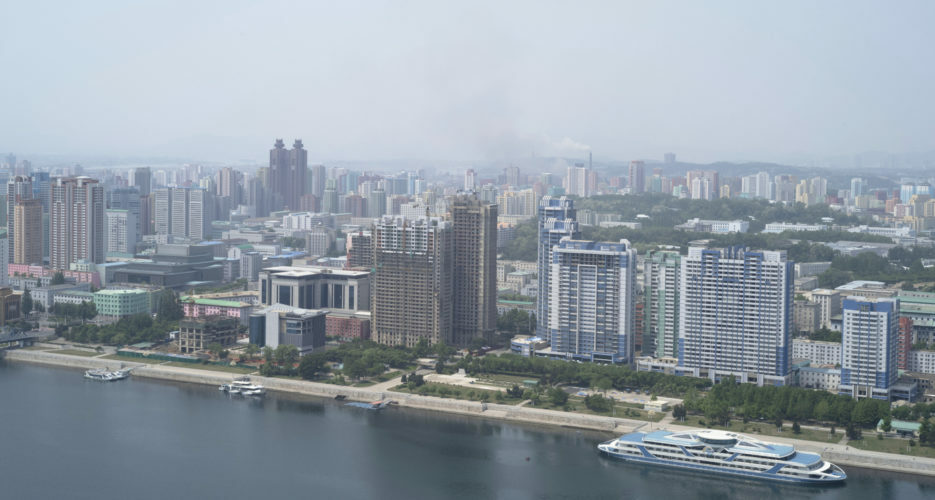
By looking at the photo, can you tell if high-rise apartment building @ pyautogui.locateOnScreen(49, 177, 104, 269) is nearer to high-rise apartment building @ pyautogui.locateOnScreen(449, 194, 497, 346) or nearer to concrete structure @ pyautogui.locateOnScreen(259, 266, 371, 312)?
concrete structure @ pyautogui.locateOnScreen(259, 266, 371, 312)

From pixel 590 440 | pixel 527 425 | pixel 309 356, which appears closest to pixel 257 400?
pixel 309 356

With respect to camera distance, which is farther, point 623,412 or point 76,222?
point 76,222

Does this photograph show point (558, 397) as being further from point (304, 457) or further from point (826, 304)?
point (826, 304)

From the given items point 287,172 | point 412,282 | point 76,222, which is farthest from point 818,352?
point 287,172

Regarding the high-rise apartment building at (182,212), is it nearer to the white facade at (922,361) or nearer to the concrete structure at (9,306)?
the concrete structure at (9,306)

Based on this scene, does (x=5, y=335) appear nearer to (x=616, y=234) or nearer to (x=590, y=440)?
(x=590, y=440)

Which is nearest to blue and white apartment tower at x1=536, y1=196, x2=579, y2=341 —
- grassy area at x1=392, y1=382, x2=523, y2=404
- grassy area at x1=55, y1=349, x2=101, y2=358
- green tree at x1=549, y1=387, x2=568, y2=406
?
grassy area at x1=392, y1=382, x2=523, y2=404

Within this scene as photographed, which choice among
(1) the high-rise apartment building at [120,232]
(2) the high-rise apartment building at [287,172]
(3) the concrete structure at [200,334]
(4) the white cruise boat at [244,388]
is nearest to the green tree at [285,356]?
(4) the white cruise boat at [244,388]
